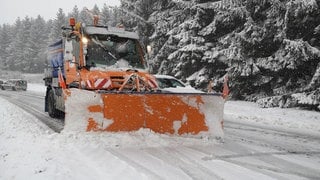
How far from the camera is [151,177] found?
19.0ft

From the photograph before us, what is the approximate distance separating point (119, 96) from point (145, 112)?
67 centimetres

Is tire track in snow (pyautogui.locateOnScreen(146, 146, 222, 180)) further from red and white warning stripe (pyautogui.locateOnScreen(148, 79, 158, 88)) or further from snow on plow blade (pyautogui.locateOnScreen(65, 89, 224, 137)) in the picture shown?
red and white warning stripe (pyautogui.locateOnScreen(148, 79, 158, 88))

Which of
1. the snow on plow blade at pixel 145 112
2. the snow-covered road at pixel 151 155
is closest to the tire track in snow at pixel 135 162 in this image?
the snow-covered road at pixel 151 155

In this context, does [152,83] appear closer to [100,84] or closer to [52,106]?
[100,84]

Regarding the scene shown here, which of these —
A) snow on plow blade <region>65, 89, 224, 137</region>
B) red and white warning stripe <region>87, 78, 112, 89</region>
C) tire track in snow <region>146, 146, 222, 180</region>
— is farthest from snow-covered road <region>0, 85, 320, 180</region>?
red and white warning stripe <region>87, 78, 112, 89</region>

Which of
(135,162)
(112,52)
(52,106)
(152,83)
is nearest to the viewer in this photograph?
(135,162)

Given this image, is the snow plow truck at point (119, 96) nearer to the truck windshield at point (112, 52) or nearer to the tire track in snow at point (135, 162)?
the truck windshield at point (112, 52)

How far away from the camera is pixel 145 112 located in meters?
8.52

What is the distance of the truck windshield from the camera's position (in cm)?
1033

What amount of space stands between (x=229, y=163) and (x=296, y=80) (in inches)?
463

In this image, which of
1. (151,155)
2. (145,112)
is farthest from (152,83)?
(151,155)

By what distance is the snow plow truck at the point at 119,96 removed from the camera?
27.2 ft

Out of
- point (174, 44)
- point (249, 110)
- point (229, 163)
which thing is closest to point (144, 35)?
point (174, 44)

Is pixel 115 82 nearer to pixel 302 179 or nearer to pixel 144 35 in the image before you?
pixel 302 179
